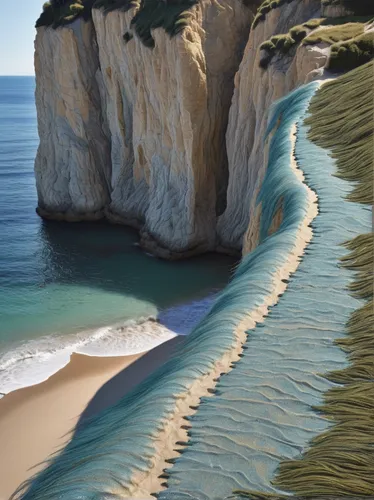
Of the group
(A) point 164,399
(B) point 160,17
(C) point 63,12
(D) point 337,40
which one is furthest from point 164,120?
(A) point 164,399

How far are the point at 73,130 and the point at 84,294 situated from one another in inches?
521

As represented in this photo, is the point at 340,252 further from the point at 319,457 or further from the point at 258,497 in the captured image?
the point at 258,497

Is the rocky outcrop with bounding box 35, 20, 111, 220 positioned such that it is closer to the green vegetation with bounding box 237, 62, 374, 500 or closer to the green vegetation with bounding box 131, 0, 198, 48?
the green vegetation with bounding box 131, 0, 198, 48

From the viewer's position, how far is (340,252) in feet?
18.5

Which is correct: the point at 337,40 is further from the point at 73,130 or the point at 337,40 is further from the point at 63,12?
the point at 63,12

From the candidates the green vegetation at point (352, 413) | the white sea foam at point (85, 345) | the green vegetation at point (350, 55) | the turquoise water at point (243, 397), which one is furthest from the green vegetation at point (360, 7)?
the turquoise water at point (243, 397)

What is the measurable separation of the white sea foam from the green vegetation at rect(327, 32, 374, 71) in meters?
8.31

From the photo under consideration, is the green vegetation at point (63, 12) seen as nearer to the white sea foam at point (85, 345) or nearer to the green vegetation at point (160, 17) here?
the green vegetation at point (160, 17)

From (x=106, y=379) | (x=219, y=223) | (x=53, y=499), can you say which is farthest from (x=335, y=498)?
(x=219, y=223)

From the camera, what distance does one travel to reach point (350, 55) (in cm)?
1238

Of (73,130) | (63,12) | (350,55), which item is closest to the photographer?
(350,55)

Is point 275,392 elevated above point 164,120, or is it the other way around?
point 275,392

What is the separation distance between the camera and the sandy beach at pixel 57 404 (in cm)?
1355

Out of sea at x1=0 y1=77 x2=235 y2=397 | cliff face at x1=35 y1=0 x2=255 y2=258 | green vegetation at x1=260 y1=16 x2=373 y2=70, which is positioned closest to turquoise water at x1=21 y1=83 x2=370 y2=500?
green vegetation at x1=260 y1=16 x2=373 y2=70
